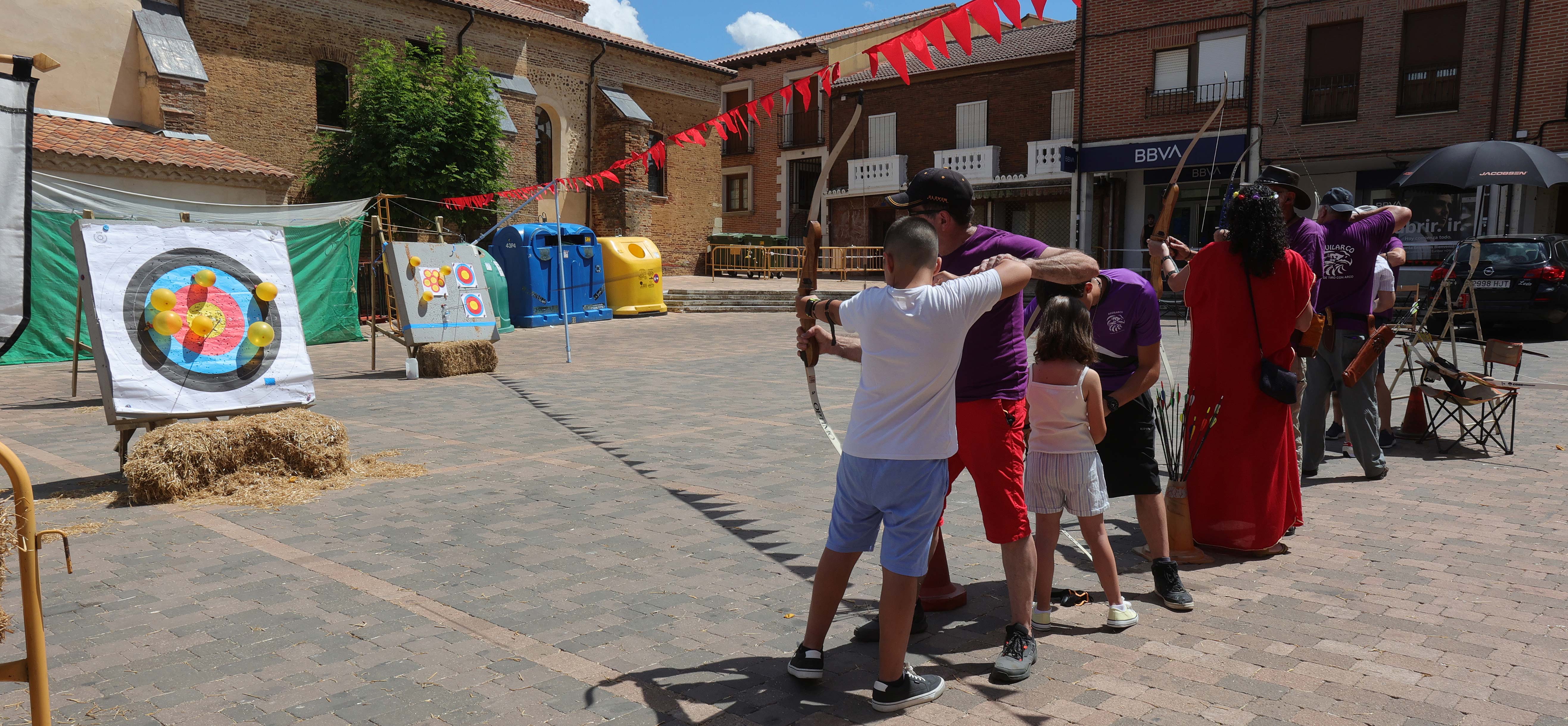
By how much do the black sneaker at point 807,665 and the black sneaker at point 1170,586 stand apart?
167cm

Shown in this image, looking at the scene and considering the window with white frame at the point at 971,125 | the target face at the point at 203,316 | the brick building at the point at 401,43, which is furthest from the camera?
the window with white frame at the point at 971,125

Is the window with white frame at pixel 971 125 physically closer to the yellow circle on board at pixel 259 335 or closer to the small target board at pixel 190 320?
the small target board at pixel 190 320

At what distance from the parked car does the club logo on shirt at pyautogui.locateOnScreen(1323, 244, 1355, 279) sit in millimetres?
10271

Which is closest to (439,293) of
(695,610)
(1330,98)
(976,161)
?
(695,610)

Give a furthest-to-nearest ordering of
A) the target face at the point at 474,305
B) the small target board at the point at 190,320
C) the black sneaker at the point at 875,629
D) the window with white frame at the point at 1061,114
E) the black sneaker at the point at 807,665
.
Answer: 1. the window with white frame at the point at 1061,114
2. the target face at the point at 474,305
3. the small target board at the point at 190,320
4. the black sneaker at the point at 875,629
5. the black sneaker at the point at 807,665

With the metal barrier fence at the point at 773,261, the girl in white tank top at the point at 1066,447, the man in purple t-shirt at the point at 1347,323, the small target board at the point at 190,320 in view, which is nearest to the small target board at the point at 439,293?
the small target board at the point at 190,320

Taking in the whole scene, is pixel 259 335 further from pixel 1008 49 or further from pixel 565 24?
pixel 1008 49

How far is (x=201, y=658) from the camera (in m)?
3.51

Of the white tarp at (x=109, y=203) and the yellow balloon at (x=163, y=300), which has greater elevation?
the white tarp at (x=109, y=203)

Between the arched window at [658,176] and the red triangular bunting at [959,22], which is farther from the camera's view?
the arched window at [658,176]

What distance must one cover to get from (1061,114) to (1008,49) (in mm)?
3212

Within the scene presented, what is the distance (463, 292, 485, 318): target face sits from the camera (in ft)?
45.4

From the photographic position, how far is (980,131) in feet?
108

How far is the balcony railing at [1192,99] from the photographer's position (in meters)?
24.9
